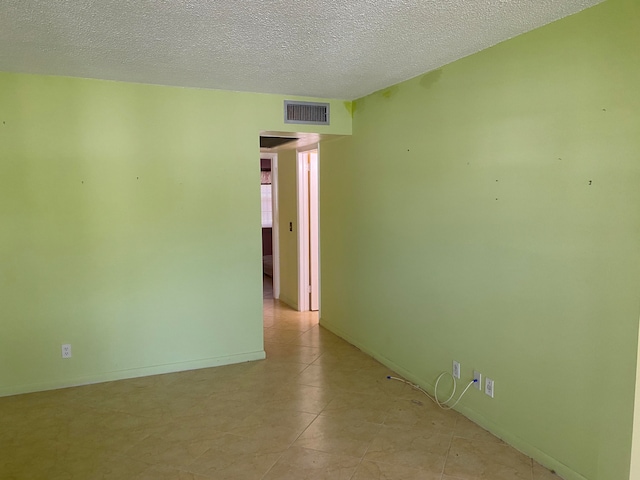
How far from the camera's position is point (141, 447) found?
Result: 267cm

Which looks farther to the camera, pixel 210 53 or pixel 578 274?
pixel 210 53

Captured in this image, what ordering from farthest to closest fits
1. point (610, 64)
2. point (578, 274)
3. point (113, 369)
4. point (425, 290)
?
point (113, 369) → point (425, 290) → point (578, 274) → point (610, 64)

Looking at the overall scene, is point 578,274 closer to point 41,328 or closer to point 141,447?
point 141,447

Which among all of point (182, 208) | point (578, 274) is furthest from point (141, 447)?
point (578, 274)

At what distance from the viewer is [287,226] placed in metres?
5.94

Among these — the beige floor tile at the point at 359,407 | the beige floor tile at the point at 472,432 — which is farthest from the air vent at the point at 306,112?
the beige floor tile at the point at 472,432

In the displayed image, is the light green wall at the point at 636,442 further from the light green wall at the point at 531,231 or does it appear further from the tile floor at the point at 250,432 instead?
the tile floor at the point at 250,432

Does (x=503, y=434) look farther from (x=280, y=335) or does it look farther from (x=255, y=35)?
(x=255, y=35)


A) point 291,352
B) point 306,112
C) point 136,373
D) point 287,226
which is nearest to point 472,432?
point 291,352

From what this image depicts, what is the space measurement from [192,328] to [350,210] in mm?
1813

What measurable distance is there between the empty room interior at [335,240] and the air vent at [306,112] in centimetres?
4

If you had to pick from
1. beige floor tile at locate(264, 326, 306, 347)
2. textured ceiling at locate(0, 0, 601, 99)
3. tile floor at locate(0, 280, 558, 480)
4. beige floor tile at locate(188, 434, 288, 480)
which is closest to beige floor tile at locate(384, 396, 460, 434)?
tile floor at locate(0, 280, 558, 480)

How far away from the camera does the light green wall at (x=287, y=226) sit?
566 centimetres

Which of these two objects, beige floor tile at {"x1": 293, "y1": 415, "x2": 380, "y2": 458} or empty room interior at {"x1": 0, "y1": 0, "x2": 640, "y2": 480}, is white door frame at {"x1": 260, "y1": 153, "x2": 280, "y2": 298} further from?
beige floor tile at {"x1": 293, "y1": 415, "x2": 380, "y2": 458}
